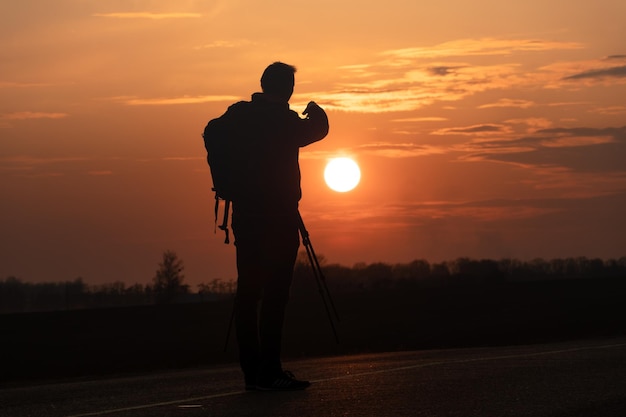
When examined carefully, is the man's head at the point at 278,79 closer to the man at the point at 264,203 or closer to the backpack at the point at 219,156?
the man at the point at 264,203

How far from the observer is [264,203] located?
7.67 m

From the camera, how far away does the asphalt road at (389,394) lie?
6.03m

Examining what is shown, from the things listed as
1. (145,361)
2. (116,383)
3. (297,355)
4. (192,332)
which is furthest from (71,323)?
(116,383)

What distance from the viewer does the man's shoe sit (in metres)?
7.27

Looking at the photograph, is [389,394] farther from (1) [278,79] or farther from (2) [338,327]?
(2) [338,327]

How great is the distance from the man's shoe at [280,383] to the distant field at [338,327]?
2886 cm

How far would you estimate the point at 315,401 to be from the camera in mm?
6473

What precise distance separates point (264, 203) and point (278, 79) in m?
0.88

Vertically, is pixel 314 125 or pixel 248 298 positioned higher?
pixel 314 125

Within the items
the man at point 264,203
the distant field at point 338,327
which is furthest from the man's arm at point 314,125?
the distant field at point 338,327

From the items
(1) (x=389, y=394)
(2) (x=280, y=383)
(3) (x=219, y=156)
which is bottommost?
(1) (x=389, y=394)

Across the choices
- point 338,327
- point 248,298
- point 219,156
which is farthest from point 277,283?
point 338,327

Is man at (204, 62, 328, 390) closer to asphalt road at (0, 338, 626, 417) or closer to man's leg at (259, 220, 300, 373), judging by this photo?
man's leg at (259, 220, 300, 373)

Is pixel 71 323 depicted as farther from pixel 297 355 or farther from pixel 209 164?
pixel 209 164
